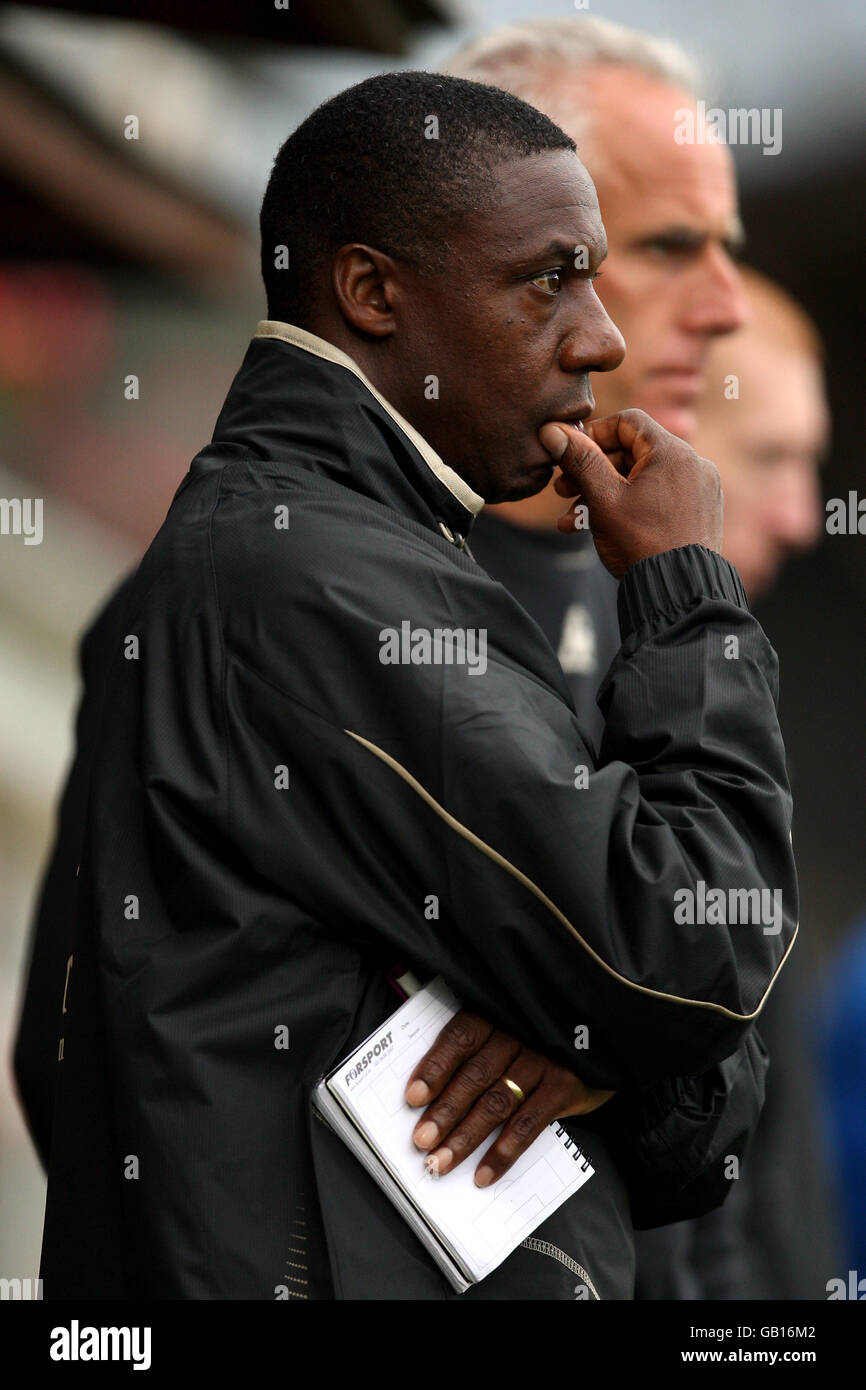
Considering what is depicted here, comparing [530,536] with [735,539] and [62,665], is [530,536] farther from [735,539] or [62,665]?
[62,665]

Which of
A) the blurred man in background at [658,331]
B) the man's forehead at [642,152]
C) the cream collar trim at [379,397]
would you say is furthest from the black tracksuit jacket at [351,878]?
the man's forehead at [642,152]

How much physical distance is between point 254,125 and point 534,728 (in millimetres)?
2850

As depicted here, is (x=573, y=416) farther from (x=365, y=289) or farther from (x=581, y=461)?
(x=365, y=289)

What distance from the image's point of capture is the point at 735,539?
12.8ft

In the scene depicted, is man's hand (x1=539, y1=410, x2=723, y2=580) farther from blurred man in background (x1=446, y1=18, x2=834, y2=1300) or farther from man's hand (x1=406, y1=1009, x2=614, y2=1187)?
blurred man in background (x1=446, y1=18, x2=834, y2=1300)

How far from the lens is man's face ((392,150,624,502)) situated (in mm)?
1919

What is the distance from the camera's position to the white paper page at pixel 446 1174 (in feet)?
5.45

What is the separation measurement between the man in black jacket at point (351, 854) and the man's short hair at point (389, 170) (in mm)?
168

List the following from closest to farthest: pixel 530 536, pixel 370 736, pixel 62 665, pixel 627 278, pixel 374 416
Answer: pixel 370 736 < pixel 374 416 < pixel 530 536 < pixel 627 278 < pixel 62 665

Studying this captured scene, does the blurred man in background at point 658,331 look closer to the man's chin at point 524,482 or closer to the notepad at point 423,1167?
the man's chin at point 524,482

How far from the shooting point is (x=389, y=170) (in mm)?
1938

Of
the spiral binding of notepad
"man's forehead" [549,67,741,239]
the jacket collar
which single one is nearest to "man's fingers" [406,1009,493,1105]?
the spiral binding of notepad

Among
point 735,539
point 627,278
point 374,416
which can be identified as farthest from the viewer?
point 735,539
